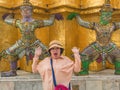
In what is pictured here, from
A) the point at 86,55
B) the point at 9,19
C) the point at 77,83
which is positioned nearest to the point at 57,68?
the point at 77,83

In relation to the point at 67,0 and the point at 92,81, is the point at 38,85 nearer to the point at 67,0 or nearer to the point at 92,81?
the point at 92,81

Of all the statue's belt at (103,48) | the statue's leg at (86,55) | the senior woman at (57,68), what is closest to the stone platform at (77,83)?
the statue's leg at (86,55)

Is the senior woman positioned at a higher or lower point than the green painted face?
lower

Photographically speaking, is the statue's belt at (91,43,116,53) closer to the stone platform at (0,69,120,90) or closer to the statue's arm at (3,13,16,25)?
the stone platform at (0,69,120,90)

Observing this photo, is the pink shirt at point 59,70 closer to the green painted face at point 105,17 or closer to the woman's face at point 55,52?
the woman's face at point 55,52

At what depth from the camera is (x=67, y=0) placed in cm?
385

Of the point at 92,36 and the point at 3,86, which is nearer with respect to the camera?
the point at 3,86

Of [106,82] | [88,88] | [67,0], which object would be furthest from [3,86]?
[67,0]

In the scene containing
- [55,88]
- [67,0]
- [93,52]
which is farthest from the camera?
[67,0]

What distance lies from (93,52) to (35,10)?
1.04 meters

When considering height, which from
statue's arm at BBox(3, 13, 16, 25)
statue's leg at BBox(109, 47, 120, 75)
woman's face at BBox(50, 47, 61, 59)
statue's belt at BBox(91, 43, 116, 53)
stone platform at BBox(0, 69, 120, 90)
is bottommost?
stone platform at BBox(0, 69, 120, 90)

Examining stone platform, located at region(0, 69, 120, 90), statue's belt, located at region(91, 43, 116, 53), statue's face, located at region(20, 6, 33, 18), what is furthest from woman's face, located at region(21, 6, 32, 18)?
statue's belt, located at region(91, 43, 116, 53)

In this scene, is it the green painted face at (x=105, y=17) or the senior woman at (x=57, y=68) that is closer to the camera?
the senior woman at (x=57, y=68)

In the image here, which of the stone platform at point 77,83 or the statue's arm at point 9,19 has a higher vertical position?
the statue's arm at point 9,19
